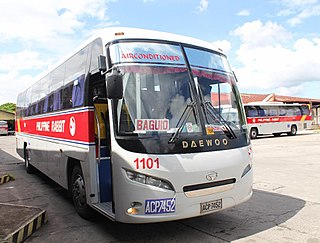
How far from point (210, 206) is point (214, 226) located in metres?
0.84

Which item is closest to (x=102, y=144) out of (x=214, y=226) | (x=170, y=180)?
(x=170, y=180)

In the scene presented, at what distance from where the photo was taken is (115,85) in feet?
13.6

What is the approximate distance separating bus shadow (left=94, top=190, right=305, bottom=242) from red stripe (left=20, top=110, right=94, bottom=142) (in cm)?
151

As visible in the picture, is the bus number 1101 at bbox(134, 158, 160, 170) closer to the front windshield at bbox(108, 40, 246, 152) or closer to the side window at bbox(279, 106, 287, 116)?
the front windshield at bbox(108, 40, 246, 152)

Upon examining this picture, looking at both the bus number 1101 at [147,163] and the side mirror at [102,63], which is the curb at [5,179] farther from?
the bus number 1101 at [147,163]

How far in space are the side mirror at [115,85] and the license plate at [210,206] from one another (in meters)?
1.82

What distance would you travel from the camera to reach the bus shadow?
4.66m

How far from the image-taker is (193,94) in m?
4.70

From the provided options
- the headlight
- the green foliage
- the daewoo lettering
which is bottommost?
the headlight

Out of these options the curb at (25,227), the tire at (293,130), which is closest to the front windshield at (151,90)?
the curb at (25,227)

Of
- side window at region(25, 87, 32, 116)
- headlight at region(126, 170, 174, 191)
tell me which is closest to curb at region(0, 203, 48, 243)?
headlight at region(126, 170, 174, 191)

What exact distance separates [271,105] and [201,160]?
83.3ft

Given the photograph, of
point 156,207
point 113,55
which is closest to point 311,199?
point 156,207

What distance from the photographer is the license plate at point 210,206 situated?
14.4 feet
